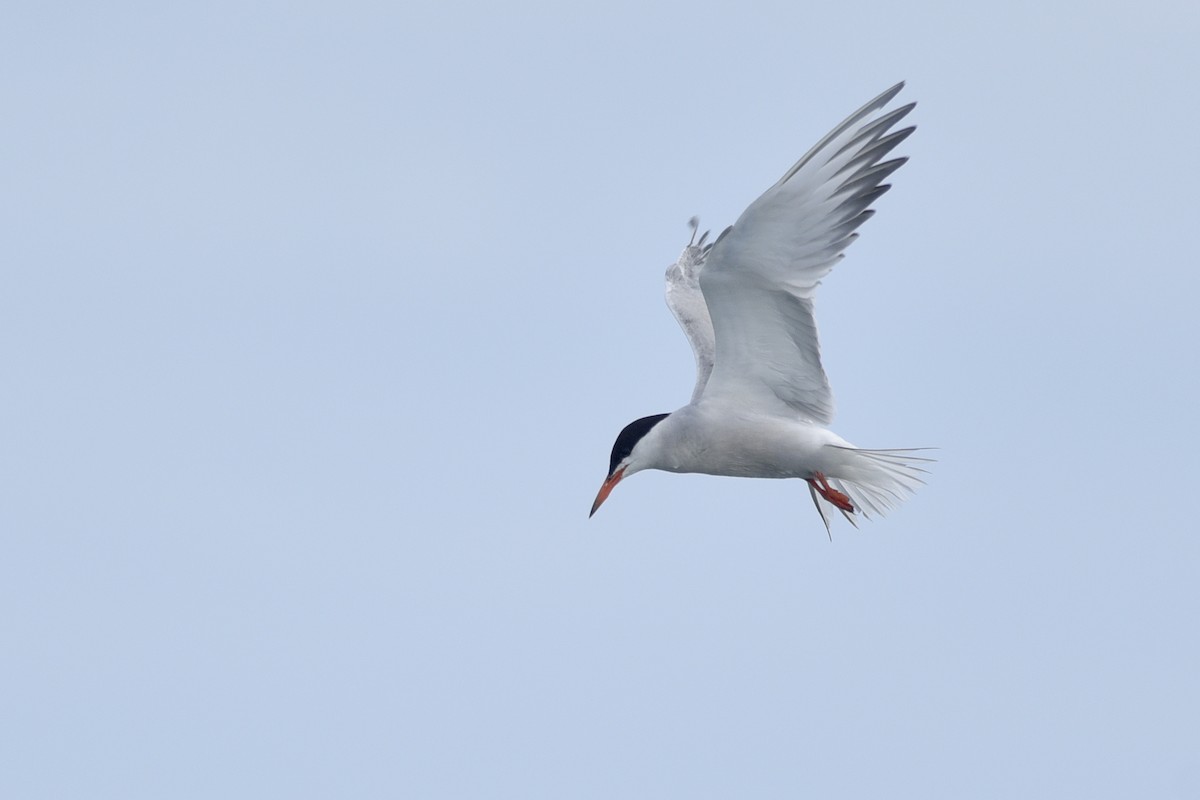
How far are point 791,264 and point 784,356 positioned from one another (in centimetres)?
86

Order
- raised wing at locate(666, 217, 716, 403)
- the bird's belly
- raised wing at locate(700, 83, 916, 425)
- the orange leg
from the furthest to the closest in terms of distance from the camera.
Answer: raised wing at locate(666, 217, 716, 403), the orange leg, the bird's belly, raised wing at locate(700, 83, 916, 425)

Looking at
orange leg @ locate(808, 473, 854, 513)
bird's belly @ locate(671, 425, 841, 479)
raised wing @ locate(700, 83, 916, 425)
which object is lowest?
orange leg @ locate(808, 473, 854, 513)

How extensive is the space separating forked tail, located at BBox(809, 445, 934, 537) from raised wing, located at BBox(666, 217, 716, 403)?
1.05 metres

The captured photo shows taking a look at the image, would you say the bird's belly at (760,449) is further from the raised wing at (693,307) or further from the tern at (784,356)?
the raised wing at (693,307)

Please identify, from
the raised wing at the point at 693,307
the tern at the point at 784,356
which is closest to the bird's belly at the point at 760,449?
the tern at the point at 784,356

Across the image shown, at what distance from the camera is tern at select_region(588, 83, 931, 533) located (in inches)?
344

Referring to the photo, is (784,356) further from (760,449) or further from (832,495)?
(832,495)

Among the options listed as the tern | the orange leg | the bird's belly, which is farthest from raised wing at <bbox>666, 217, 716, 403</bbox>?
the orange leg

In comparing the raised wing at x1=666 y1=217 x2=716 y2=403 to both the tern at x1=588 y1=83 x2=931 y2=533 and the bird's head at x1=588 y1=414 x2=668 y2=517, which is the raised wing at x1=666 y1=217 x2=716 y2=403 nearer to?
the tern at x1=588 y1=83 x2=931 y2=533

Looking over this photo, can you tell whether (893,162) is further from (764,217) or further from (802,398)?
(802,398)

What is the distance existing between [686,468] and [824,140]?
2527 mm

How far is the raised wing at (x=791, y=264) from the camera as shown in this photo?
8.70 metres

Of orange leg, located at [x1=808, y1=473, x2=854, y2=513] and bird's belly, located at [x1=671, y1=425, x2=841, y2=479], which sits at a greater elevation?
bird's belly, located at [x1=671, y1=425, x2=841, y2=479]

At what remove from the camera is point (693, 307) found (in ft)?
39.2
